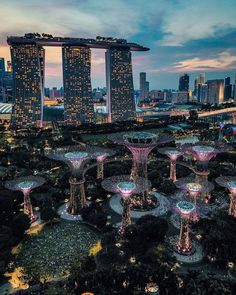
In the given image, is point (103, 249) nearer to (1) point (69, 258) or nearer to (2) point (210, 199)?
(1) point (69, 258)

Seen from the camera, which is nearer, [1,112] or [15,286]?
[15,286]

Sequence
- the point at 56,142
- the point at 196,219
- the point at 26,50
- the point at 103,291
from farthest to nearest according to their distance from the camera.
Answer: the point at 26,50
the point at 56,142
the point at 196,219
the point at 103,291

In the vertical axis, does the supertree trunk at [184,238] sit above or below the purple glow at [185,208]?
below

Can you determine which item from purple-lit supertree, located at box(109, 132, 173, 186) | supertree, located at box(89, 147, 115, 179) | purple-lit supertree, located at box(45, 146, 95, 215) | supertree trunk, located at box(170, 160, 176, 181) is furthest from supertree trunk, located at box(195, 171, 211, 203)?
purple-lit supertree, located at box(45, 146, 95, 215)

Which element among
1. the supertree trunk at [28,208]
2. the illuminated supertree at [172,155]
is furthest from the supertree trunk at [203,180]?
the supertree trunk at [28,208]

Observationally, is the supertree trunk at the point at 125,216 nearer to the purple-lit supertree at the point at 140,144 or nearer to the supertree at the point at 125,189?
the supertree at the point at 125,189

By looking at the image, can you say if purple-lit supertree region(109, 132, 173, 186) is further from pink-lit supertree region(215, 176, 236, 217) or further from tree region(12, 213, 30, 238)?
tree region(12, 213, 30, 238)

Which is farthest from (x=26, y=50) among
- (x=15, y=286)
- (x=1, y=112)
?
(x=15, y=286)

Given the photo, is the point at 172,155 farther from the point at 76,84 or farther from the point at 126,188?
the point at 76,84
